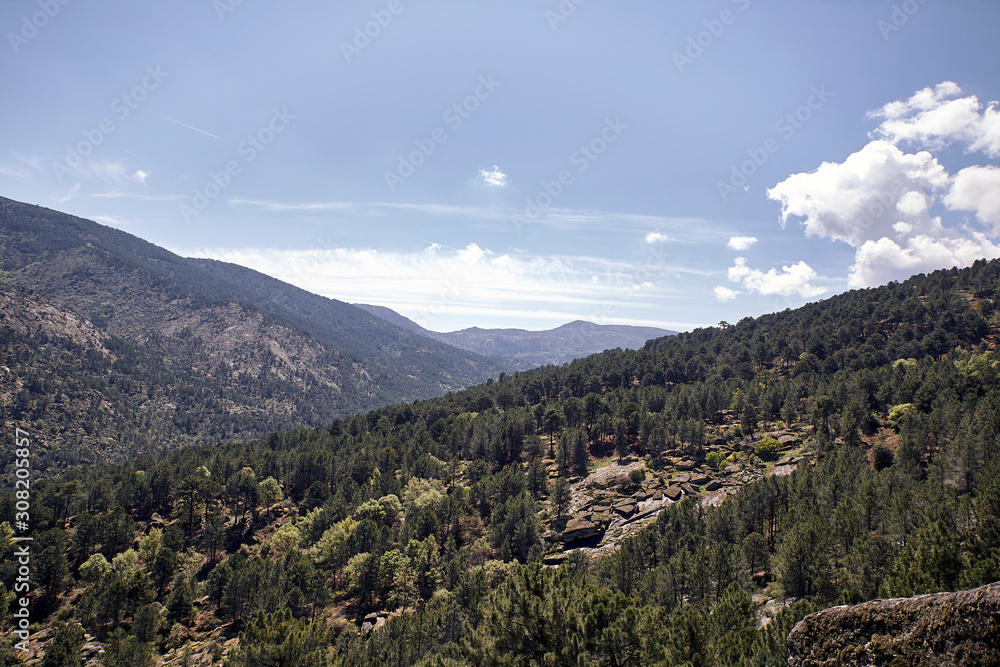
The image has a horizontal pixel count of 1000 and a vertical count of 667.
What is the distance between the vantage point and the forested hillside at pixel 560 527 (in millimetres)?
39312

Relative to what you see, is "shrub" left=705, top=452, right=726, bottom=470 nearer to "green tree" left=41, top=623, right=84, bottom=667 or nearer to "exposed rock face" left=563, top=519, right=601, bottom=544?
"exposed rock face" left=563, top=519, right=601, bottom=544

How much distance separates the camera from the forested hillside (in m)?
39.3

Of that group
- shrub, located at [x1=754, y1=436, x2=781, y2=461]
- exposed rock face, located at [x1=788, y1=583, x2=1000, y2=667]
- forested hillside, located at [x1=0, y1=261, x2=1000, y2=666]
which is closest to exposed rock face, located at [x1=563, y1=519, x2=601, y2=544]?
forested hillside, located at [x1=0, y1=261, x2=1000, y2=666]

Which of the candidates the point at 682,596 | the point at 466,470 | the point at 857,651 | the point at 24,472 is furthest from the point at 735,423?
the point at 24,472

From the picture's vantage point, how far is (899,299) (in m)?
200

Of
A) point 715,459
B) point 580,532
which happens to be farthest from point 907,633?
point 715,459

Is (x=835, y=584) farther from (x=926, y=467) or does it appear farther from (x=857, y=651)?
(x=857, y=651)

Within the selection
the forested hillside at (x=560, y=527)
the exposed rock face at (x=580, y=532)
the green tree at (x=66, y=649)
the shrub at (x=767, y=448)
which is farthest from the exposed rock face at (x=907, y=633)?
the shrub at (x=767, y=448)

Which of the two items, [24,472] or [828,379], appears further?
[828,379]

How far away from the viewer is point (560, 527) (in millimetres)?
101938

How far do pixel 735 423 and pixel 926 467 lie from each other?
59.3 metres

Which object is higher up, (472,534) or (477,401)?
(477,401)

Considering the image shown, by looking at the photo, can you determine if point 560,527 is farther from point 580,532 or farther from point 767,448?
point 767,448

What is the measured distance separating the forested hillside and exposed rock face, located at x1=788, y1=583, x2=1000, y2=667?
23539 mm
